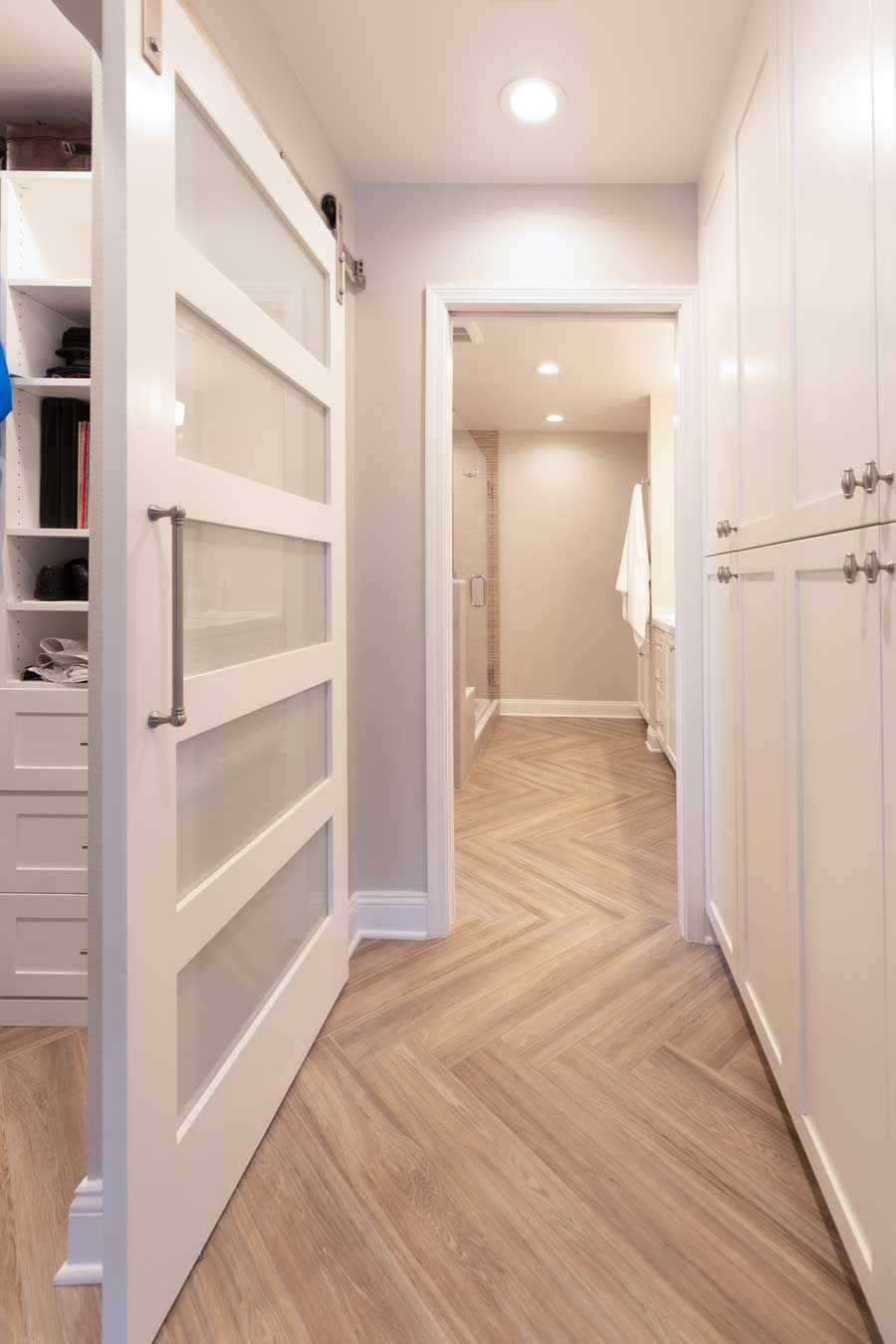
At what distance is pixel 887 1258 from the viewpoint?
94cm

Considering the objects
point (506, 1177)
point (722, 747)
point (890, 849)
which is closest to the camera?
point (890, 849)

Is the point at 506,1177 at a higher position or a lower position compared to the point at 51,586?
lower

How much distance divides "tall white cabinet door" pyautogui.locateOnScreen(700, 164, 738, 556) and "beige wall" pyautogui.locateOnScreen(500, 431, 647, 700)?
13.8 ft

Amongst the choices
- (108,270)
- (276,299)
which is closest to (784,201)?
(276,299)

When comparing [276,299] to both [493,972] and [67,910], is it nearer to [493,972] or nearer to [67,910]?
[67,910]

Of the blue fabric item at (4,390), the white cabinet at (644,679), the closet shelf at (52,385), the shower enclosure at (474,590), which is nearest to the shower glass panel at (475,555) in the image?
the shower enclosure at (474,590)

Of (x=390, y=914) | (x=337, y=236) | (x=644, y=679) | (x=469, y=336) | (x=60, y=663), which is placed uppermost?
(x=469, y=336)

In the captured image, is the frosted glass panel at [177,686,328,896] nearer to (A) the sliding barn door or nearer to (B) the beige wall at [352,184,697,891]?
(A) the sliding barn door

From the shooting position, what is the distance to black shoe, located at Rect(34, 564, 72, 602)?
192 centimetres

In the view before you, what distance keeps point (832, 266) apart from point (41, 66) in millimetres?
1781

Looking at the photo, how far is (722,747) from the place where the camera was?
2104 millimetres

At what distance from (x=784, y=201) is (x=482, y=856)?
7.87 feet

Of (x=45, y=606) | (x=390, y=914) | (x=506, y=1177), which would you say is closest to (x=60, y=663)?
(x=45, y=606)

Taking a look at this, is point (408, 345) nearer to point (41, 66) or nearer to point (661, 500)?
point (41, 66)
